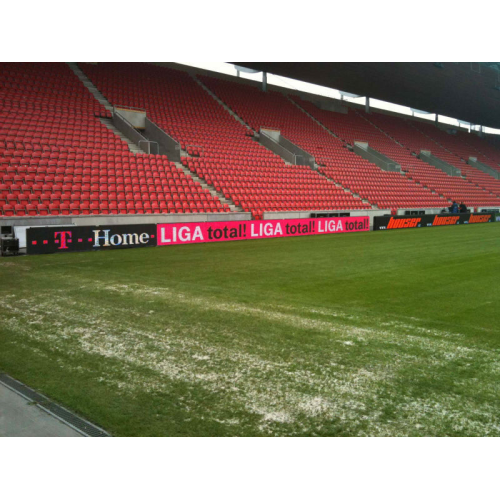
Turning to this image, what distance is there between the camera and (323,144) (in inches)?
1300

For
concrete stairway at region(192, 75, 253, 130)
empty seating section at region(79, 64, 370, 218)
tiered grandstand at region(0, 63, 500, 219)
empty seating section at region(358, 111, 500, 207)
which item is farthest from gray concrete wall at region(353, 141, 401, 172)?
concrete stairway at region(192, 75, 253, 130)

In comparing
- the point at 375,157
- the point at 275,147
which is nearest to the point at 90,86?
the point at 275,147

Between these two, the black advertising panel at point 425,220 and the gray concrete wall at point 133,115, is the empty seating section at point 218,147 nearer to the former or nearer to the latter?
the gray concrete wall at point 133,115

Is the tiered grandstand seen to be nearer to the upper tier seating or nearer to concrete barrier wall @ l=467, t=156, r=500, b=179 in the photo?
the upper tier seating

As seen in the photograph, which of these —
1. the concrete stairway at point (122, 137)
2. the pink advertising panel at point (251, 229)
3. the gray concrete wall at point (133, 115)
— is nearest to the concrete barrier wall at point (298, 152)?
the pink advertising panel at point (251, 229)

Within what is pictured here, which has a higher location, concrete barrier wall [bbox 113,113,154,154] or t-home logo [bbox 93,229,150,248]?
concrete barrier wall [bbox 113,113,154,154]

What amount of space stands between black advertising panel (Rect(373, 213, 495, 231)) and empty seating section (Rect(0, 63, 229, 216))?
9531 millimetres

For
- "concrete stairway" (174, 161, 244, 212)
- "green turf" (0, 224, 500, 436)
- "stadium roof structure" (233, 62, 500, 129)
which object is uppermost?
"stadium roof structure" (233, 62, 500, 129)

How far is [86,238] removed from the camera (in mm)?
14102

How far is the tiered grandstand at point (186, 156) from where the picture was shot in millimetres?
17562

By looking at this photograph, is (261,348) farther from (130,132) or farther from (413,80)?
(413,80)

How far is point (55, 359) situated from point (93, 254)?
9099mm

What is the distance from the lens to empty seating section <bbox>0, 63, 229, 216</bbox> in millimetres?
→ 16438

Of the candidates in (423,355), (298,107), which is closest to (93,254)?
(423,355)
